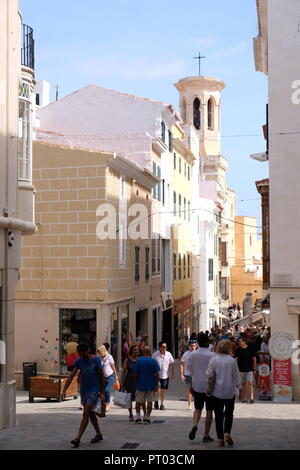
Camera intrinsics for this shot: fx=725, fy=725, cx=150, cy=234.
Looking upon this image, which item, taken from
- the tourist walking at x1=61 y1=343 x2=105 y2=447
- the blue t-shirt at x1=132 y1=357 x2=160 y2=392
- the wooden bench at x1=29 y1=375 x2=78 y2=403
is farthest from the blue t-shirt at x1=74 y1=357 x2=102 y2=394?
the wooden bench at x1=29 y1=375 x2=78 y2=403

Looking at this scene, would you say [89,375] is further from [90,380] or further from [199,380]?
[199,380]

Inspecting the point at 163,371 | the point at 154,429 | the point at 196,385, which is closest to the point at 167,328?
the point at 163,371

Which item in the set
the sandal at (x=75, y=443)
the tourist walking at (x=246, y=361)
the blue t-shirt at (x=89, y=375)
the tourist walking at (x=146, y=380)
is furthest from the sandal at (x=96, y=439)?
the tourist walking at (x=246, y=361)

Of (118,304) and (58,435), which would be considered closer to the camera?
(58,435)

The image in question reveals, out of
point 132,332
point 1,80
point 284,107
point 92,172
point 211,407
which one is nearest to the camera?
point 211,407

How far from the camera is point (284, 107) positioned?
18.4 metres

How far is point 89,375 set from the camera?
10336 millimetres

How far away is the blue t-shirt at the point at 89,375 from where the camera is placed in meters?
10.3

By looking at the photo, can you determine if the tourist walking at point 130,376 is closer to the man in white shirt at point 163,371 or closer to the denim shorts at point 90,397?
the man in white shirt at point 163,371

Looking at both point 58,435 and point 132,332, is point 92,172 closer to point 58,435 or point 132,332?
point 132,332

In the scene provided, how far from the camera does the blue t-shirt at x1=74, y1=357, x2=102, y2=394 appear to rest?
33.9ft

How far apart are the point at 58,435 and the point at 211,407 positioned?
2655 millimetres

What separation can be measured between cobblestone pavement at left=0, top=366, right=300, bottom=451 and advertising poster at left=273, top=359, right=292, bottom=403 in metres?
1.25

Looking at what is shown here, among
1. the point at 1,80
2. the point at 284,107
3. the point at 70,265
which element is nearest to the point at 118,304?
the point at 70,265
